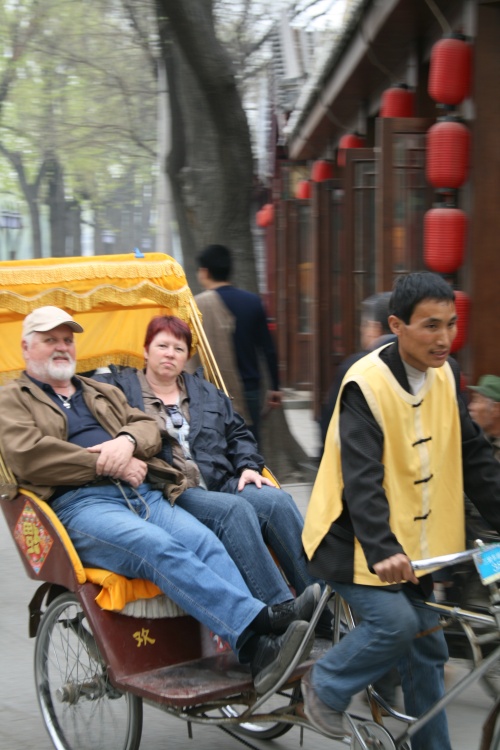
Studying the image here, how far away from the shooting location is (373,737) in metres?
3.25

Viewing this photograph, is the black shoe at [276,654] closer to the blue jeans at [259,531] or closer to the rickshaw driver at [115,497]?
the rickshaw driver at [115,497]

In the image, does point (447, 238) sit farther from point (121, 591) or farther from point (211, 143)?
point (121, 591)

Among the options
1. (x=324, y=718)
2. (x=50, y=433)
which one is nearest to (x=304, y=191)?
(x=50, y=433)

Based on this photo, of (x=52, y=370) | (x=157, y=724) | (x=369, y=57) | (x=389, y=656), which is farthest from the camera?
(x=369, y=57)

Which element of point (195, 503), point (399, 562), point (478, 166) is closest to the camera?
point (399, 562)

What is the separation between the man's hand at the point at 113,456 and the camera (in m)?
4.10

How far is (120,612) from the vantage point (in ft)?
12.5

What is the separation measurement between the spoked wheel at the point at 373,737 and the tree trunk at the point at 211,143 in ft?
20.0

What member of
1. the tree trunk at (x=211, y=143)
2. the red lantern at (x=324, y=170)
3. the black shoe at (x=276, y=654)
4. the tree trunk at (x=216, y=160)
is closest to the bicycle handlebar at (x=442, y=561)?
the black shoe at (x=276, y=654)

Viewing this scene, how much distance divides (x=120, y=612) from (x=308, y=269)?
11593mm

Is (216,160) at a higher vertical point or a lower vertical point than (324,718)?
higher

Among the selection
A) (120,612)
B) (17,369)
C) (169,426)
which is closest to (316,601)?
(120,612)

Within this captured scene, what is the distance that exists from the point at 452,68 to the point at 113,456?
399cm

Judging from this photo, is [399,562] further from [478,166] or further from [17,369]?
[478,166]
